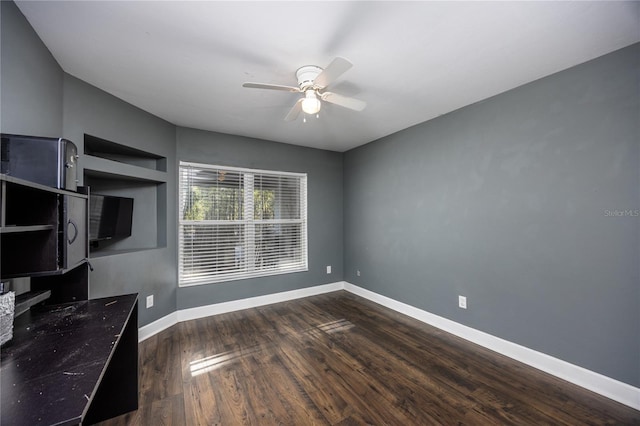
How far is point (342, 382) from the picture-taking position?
6.89 ft

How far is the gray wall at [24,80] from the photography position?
1.39m

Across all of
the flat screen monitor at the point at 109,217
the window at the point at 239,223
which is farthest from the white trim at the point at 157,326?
the flat screen monitor at the point at 109,217

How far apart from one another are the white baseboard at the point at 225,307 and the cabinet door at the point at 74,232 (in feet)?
5.68

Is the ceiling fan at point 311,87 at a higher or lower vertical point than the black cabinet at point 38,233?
higher

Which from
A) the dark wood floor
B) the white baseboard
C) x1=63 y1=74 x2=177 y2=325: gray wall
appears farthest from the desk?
the white baseboard

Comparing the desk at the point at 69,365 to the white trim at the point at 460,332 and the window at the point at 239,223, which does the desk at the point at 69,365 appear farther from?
the window at the point at 239,223

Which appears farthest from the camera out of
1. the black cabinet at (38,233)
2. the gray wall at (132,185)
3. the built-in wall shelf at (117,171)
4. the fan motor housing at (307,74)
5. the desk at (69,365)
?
the built-in wall shelf at (117,171)

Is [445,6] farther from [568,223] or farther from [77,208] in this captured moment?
[77,208]

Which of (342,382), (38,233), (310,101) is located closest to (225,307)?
(342,382)

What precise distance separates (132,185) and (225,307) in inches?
77.3

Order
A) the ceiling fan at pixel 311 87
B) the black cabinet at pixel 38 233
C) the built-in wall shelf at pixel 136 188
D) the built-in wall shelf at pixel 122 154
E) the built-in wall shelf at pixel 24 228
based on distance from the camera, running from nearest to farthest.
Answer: the built-in wall shelf at pixel 24 228 → the black cabinet at pixel 38 233 → the ceiling fan at pixel 311 87 → the built-in wall shelf at pixel 122 154 → the built-in wall shelf at pixel 136 188

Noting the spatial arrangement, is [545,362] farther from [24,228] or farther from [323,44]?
[24,228]

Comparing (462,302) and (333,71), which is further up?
(333,71)

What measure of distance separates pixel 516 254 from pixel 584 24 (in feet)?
5.87
